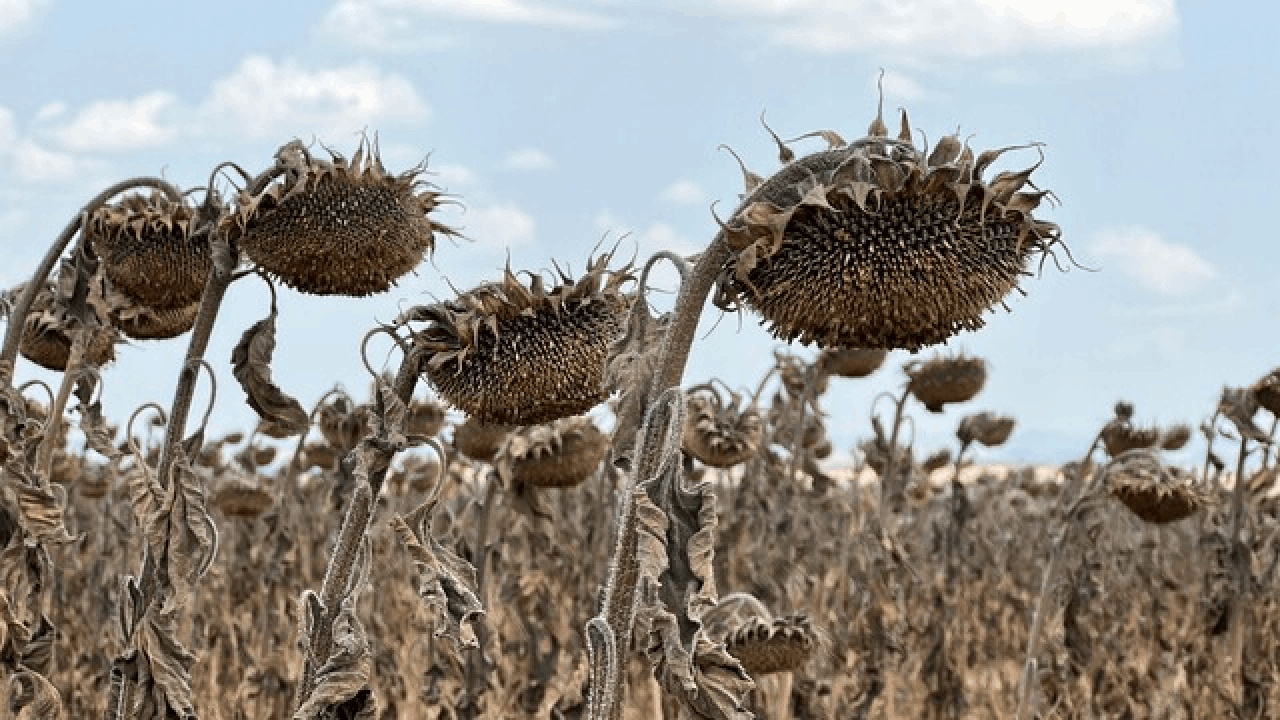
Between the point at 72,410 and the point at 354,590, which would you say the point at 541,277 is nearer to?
the point at 354,590

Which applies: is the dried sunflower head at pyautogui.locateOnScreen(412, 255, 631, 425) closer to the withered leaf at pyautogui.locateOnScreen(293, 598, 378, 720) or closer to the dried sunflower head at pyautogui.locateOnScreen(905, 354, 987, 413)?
the withered leaf at pyautogui.locateOnScreen(293, 598, 378, 720)

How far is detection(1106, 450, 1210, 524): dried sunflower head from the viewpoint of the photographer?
6938mm

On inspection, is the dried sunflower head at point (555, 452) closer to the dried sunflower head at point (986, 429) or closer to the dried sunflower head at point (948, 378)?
the dried sunflower head at point (948, 378)

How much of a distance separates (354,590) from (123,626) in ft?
3.28

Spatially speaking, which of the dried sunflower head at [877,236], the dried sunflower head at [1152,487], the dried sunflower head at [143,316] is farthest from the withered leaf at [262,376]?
the dried sunflower head at [1152,487]

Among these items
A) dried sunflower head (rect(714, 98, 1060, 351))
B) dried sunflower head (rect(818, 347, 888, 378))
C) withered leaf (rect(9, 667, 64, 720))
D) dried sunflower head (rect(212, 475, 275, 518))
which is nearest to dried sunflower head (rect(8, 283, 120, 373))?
withered leaf (rect(9, 667, 64, 720))

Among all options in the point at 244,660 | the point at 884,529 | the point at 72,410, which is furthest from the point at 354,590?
the point at 244,660

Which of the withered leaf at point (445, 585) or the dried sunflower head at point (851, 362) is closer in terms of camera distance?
the withered leaf at point (445, 585)

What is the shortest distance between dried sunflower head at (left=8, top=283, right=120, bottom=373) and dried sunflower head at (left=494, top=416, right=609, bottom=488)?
5.55 feet

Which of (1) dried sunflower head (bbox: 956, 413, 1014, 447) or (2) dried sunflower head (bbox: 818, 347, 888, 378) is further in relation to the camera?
(1) dried sunflower head (bbox: 956, 413, 1014, 447)

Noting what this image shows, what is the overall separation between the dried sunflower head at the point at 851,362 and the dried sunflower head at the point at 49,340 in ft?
15.6

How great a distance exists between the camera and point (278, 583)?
9508mm

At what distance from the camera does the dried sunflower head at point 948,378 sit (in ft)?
30.1

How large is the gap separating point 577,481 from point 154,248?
2.60 m
